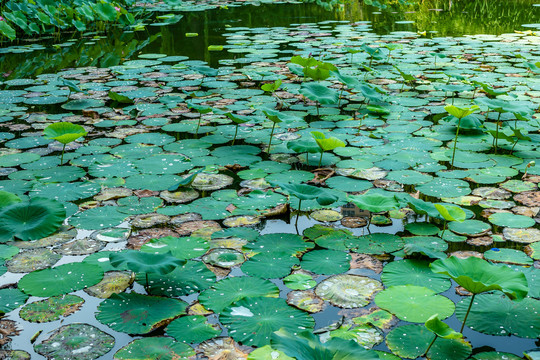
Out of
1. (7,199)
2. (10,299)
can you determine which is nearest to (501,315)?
(10,299)

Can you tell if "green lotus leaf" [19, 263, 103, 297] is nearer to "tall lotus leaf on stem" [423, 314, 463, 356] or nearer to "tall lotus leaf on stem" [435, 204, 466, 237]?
"tall lotus leaf on stem" [423, 314, 463, 356]

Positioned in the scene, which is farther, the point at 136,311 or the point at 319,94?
the point at 319,94

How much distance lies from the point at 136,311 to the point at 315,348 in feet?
2.38

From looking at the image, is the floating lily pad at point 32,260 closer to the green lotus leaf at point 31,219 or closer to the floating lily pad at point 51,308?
the green lotus leaf at point 31,219

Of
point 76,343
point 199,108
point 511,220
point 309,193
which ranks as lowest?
point 76,343

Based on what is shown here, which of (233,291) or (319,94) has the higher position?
(319,94)

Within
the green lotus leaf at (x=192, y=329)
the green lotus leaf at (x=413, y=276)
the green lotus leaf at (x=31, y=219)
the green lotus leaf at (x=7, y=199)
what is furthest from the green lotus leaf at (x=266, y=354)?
the green lotus leaf at (x=7, y=199)

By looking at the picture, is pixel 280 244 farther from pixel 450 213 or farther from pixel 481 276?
pixel 481 276

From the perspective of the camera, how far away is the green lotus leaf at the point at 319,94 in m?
3.39

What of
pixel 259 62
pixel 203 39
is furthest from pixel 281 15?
pixel 259 62

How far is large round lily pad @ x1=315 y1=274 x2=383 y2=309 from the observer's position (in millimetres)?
1750

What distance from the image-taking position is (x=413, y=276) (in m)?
1.88

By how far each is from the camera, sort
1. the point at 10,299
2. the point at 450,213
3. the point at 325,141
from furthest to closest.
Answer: the point at 325,141 < the point at 450,213 < the point at 10,299

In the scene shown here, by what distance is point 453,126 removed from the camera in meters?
3.53
